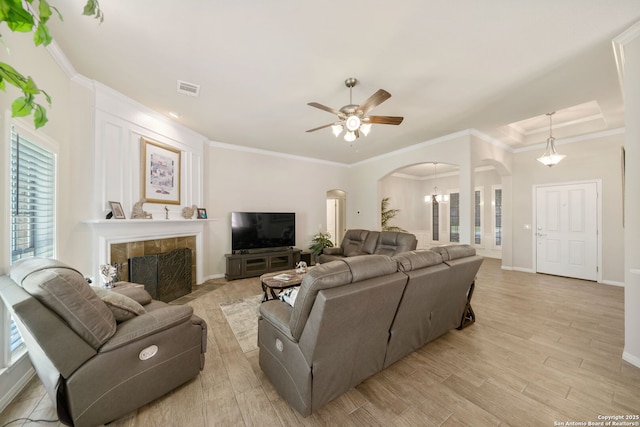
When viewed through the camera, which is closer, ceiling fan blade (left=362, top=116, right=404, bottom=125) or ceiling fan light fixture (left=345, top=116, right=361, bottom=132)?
ceiling fan light fixture (left=345, top=116, right=361, bottom=132)

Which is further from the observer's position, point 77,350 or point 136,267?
point 136,267

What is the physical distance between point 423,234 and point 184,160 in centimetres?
802

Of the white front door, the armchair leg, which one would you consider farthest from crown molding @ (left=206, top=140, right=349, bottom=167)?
the white front door

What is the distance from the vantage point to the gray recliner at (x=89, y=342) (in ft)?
4.30

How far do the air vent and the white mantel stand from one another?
1811 millimetres

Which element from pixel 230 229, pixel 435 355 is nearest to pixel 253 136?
pixel 230 229

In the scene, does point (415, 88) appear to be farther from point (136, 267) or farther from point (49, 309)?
point (136, 267)

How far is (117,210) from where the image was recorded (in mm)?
3143

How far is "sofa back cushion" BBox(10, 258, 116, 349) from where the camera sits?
1.31m

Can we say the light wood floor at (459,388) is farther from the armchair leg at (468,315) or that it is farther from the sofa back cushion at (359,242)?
the sofa back cushion at (359,242)

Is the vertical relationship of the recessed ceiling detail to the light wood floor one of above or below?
above

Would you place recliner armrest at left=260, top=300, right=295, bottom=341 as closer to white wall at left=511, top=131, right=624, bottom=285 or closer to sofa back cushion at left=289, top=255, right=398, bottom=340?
sofa back cushion at left=289, top=255, right=398, bottom=340

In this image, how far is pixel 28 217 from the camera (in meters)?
2.05

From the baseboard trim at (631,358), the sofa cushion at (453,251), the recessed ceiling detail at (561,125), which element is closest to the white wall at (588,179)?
the recessed ceiling detail at (561,125)
